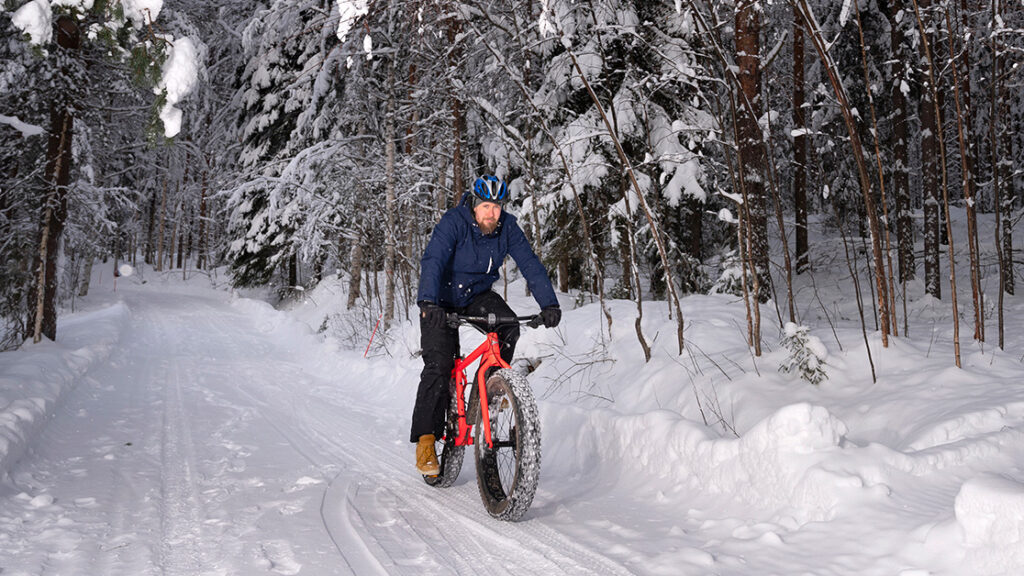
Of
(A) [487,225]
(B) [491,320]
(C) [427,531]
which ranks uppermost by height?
(A) [487,225]

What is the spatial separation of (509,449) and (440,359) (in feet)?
2.82

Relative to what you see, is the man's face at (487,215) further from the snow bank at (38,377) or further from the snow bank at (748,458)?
the snow bank at (38,377)

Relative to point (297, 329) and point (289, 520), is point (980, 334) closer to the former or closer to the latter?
point (289, 520)

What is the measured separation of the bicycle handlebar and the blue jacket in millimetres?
210

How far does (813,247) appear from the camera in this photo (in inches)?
758

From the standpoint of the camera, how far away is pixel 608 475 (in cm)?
473

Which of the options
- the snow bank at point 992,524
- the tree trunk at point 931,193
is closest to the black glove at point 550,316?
the snow bank at point 992,524

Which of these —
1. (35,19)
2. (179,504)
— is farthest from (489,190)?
(35,19)

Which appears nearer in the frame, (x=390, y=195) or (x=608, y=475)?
(x=608, y=475)

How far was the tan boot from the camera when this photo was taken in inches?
174

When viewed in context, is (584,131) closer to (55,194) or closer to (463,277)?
(463,277)

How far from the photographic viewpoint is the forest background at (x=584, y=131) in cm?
510

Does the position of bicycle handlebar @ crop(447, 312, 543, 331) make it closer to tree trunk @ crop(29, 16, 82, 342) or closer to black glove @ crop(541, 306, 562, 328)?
black glove @ crop(541, 306, 562, 328)

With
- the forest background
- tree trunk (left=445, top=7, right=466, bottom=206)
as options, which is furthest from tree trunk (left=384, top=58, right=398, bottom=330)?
tree trunk (left=445, top=7, right=466, bottom=206)
